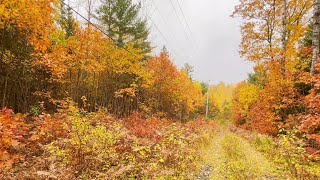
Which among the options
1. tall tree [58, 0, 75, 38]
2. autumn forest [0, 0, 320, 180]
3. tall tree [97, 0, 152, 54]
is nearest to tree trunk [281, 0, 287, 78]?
autumn forest [0, 0, 320, 180]

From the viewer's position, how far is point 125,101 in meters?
27.1

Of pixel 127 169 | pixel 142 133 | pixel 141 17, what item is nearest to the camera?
pixel 127 169

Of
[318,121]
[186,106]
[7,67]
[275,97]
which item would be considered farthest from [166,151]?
[186,106]

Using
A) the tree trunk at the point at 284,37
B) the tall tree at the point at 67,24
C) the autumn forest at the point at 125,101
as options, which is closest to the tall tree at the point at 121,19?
the autumn forest at the point at 125,101

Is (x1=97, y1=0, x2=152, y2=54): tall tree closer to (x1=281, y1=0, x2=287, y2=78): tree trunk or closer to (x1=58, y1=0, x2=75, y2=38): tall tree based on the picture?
(x1=58, y1=0, x2=75, y2=38): tall tree

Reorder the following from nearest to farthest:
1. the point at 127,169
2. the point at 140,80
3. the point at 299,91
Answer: the point at 127,169 < the point at 299,91 < the point at 140,80

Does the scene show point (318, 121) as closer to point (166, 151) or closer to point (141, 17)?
point (166, 151)

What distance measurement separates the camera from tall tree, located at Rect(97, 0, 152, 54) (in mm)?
25953

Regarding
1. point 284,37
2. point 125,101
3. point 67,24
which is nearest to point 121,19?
point 67,24

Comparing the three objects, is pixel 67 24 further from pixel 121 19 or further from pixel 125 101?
pixel 125 101

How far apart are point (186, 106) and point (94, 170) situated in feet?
104

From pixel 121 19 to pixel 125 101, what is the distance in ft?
25.6

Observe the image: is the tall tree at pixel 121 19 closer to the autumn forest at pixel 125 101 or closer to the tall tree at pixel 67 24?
the autumn forest at pixel 125 101

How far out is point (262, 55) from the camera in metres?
18.8
